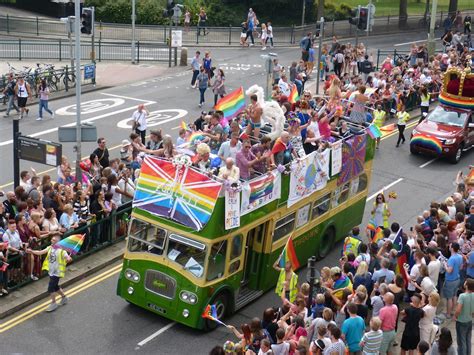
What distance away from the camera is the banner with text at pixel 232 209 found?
622 inches

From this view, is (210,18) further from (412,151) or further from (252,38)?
(412,151)

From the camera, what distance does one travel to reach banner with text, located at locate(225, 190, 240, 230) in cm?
1580

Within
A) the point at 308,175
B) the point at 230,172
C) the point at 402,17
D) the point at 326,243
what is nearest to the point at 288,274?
the point at 230,172

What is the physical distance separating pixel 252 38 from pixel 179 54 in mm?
5507

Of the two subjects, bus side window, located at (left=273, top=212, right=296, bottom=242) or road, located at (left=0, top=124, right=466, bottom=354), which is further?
bus side window, located at (left=273, top=212, right=296, bottom=242)

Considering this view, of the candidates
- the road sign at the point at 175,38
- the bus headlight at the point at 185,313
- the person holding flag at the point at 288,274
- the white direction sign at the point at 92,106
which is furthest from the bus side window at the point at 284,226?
the road sign at the point at 175,38

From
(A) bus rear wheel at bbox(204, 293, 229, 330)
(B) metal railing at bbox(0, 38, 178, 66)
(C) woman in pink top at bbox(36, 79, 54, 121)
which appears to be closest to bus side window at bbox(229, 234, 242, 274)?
(A) bus rear wheel at bbox(204, 293, 229, 330)

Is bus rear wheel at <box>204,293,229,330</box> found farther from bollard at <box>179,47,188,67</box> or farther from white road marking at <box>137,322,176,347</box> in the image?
bollard at <box>179,47,188,67</box>

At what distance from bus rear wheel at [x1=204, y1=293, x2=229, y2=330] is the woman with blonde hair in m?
4.02

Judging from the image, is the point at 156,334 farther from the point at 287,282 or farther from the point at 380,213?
the point at 380,213

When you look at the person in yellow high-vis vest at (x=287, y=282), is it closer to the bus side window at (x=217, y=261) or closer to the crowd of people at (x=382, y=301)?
the crowd of people at (x=382, y=301)

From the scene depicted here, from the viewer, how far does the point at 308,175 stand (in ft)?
60.8

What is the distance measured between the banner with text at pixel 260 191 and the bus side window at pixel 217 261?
2.64ft

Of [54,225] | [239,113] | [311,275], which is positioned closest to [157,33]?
[239,113]
